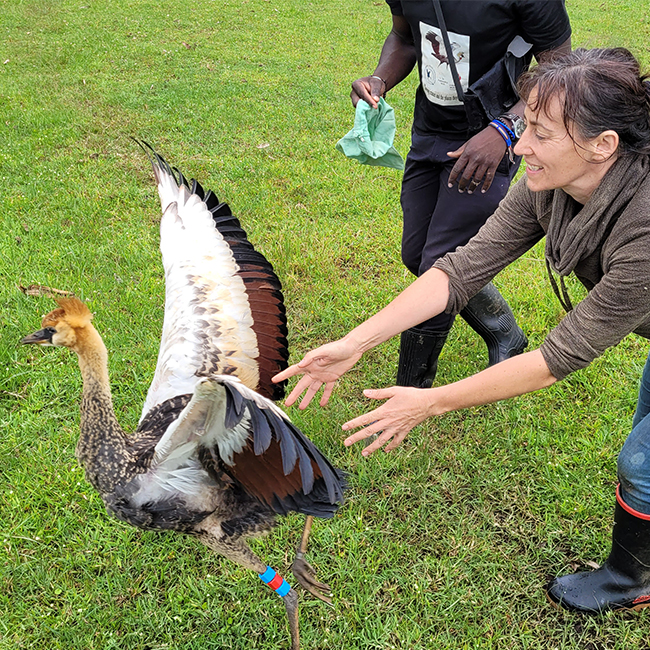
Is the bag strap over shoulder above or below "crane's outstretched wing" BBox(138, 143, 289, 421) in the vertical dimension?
above

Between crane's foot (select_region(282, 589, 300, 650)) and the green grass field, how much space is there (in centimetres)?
11

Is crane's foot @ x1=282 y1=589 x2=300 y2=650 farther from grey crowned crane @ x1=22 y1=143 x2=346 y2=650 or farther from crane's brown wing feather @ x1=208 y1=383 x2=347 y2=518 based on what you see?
crane's brown wing feather @ x1=208 y1=383 x2=347 y2=518

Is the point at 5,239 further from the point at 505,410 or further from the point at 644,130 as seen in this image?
the point at 644,130

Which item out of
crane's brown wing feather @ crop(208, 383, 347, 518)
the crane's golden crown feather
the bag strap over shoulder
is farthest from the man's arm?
crane's brown wing feather @ crop(208, 383, 347, 518)

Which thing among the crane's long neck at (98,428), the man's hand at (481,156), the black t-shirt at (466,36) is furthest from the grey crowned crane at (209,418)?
the black t-shirt at (466,36)

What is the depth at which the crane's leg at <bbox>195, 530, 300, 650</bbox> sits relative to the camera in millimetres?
2582

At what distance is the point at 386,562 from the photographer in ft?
9.75

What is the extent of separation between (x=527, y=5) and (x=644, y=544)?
7.89ft

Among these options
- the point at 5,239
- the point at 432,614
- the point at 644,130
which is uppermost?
the point at 644,130

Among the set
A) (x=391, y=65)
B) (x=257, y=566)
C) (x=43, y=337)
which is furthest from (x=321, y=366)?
(x=391, y=65)

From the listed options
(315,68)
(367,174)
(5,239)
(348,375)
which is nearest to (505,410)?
(348,375)

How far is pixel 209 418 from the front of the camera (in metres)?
2.13

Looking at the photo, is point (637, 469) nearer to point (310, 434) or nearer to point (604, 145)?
point (604, 145)

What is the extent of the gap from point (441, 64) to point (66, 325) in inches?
86.7
